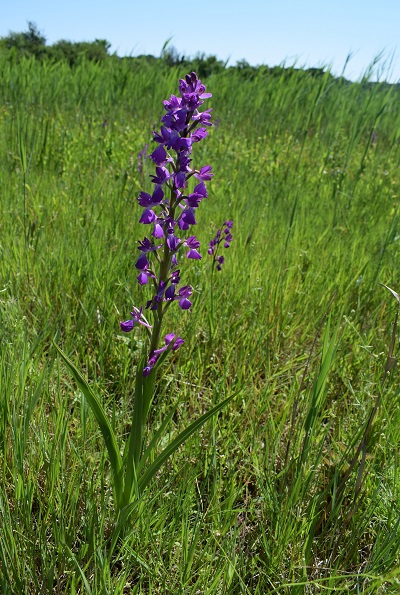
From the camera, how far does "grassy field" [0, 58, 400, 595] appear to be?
1.17 m

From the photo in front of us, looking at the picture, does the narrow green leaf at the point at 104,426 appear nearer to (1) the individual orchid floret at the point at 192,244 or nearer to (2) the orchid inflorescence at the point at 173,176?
(2) the orchid inflorescence at the point at 173,176

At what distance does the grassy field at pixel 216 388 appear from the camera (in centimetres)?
117

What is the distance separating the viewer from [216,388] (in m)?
1.66

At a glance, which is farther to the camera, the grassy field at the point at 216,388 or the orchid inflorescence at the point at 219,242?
the orchid inflorescence at the point at 219,242

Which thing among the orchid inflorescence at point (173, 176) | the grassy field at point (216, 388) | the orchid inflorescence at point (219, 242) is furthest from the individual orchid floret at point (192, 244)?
the orchid inflorescence at point (219, 242)

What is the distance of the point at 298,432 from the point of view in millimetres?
1513

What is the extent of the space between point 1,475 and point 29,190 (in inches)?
79.3

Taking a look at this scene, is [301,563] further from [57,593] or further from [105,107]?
[105,107]

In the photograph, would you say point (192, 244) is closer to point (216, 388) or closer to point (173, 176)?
point (173, 176)

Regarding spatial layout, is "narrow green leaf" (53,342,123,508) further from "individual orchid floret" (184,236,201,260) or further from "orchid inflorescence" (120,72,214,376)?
"individual orchid floret" (184,236,201,260)

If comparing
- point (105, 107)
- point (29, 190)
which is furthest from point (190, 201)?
point (105, 107)

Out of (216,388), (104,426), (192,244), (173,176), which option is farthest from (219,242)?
(104,426)

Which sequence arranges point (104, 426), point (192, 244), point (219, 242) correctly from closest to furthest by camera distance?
point (104, 426) → point (192, 244) → point (219, 242)

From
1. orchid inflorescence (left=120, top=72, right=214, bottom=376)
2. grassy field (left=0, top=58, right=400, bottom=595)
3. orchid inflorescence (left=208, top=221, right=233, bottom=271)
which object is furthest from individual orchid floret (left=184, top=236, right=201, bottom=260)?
orchid inflorescence (left=208, top=221, right=233, bottom=271)
